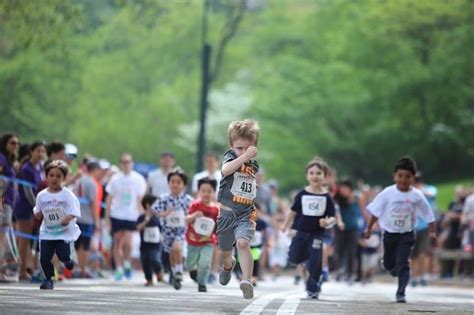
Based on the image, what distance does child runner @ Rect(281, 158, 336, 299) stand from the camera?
18984 mm

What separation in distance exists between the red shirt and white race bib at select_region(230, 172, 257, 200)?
14.2 ft

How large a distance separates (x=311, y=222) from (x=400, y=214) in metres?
1.13

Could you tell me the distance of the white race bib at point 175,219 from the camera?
21469mm

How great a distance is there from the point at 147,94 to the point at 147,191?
186ft

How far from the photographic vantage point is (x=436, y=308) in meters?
16.3

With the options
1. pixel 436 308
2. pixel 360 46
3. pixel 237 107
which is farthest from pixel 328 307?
pixel 237 107

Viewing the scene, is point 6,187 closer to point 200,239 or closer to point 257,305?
point 200,239

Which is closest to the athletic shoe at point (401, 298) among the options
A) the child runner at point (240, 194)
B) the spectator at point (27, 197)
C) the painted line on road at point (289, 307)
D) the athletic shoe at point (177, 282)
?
the painted line on road at point (289, 307)

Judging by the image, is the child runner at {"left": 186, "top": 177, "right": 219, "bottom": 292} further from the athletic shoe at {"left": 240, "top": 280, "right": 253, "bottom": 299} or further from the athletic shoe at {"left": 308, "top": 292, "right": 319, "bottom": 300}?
the athletic shoe at {"left": 240, "top": 280, "right": 253, "bottom": 299}

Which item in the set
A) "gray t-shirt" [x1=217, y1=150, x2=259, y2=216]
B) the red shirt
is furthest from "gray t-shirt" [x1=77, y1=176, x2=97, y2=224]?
"gray t-shirt" [x1=217, y1=150, x2=259, y2=216]

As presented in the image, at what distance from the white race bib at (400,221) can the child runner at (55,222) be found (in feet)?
12.7

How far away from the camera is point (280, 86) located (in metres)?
71.2

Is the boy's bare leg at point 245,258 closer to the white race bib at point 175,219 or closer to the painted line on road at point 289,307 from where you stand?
the painted line on road at point 289,307

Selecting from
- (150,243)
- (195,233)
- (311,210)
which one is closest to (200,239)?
(195,233)
